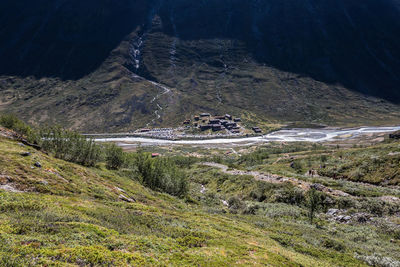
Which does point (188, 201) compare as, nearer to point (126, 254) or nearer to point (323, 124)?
point (126, 254)

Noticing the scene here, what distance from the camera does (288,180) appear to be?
48500mm

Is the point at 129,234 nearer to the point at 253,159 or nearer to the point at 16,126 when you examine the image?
the point at 16,126

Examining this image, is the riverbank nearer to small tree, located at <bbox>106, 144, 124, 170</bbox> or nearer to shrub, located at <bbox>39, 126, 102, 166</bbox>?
small tree, located at <bbox>106, 144, 124, 170</bbox>

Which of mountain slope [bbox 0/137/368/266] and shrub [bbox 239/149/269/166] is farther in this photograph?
shrub [bbox 239/149/269/166]

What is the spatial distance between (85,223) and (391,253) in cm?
2585

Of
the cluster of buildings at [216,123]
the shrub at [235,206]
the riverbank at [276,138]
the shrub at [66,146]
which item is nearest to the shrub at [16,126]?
the shrub at [66,146]

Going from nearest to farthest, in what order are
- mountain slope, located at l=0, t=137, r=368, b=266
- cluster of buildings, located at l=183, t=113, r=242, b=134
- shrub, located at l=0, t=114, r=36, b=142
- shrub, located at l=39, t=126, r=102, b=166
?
mountain slope, located at l=0, t=137, r=368, b=266 → shrub, located at l=0, t=114, r=36, b=142 → shrub, located at l=39, t=126, r=102, b=166 → cluster of buildings, located at l=183, t=113, r=242, b=134

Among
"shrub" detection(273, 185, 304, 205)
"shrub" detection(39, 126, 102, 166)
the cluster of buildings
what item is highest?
the cluster of buildings

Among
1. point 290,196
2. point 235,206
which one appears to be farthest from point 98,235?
point 290,196

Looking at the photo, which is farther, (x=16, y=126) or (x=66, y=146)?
(x=16, y=126)

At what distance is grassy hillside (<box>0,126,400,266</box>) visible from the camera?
10.6 m

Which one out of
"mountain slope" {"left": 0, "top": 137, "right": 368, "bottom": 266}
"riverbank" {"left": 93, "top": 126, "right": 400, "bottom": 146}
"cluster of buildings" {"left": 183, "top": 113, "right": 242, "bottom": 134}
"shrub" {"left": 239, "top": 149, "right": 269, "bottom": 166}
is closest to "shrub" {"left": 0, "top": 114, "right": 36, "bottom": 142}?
"mountain slope" {"left": 0, "top": 137, "right": 368, "bottom": 266}

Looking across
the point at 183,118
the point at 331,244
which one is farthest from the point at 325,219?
the point at 183,118

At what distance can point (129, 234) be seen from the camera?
14234 mm
